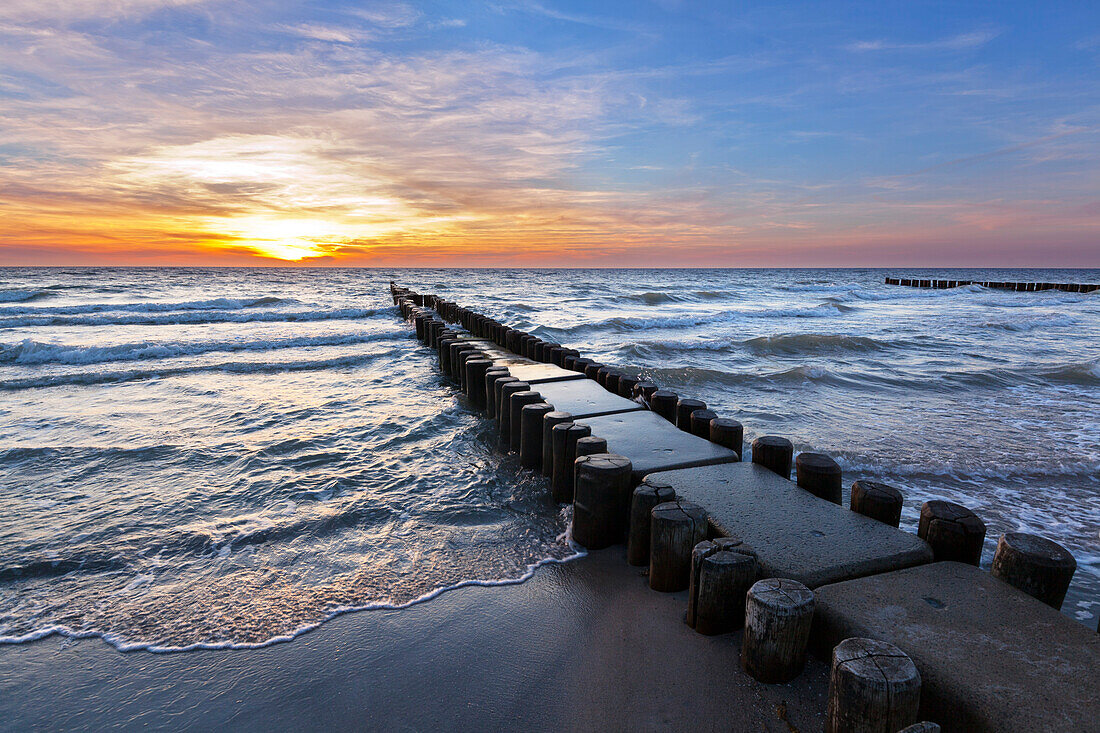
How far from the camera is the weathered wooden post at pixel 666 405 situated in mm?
5344

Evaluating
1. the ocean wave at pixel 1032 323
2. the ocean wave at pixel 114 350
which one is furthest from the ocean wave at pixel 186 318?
the ocean wave at pixel 1032 323

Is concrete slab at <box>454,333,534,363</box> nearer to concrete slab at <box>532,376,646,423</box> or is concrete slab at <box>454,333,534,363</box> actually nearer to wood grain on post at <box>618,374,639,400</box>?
concrete slab at <box>532,376,646,423</box>

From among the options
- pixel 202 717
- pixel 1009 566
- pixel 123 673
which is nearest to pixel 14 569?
pixel 123 673

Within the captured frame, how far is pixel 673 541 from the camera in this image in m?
2.91

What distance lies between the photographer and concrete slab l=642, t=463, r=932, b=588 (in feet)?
8.90

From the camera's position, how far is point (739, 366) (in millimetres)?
11898

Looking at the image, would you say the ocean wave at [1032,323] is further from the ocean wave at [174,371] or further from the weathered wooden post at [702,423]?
the ocean wave at [174,371]

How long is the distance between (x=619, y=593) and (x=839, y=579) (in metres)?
1.18

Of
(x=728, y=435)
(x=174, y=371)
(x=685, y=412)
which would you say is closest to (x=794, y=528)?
(x=728, y=435)

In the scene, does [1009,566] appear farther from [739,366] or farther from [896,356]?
[896,356]

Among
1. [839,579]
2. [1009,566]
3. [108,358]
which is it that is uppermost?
[1009,566]

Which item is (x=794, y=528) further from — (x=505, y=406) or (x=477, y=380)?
(x=477, y=380)

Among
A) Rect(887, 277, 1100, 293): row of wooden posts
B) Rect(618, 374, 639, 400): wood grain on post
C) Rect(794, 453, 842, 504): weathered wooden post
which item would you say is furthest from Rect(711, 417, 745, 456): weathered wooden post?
Rect(887, 277, 1100, 293): row of wooden posts

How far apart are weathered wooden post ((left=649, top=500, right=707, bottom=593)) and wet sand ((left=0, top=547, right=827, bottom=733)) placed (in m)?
0.10
